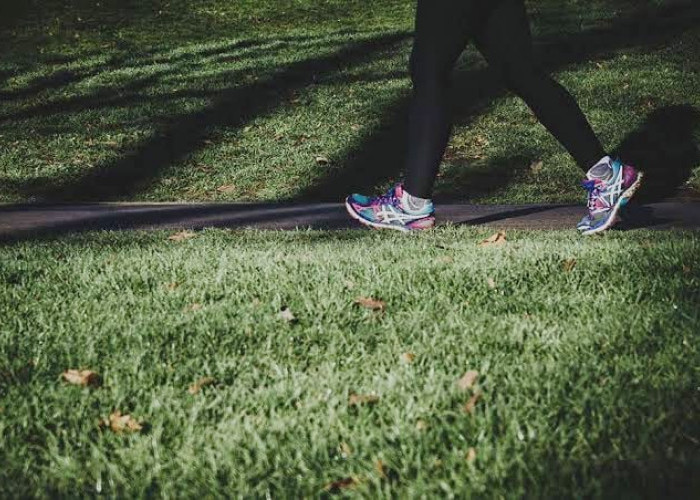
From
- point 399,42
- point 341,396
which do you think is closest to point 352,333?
point 341,396

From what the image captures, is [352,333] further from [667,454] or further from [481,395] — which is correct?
[667,454]

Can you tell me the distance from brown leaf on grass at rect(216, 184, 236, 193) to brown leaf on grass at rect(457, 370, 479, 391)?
5.40m

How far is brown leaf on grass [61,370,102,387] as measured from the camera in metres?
2.07

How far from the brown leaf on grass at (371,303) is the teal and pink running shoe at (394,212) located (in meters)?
1.29

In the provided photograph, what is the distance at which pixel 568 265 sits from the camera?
306 centimetres

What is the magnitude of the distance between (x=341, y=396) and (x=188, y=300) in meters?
1.00

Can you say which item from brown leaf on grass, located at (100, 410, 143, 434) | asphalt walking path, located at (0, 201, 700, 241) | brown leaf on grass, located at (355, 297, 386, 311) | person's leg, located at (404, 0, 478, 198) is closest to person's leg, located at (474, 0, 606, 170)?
person's leg, located at (404, 0, 478, 198)

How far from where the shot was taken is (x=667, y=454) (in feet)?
5.22

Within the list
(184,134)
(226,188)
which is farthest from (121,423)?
(184,134)

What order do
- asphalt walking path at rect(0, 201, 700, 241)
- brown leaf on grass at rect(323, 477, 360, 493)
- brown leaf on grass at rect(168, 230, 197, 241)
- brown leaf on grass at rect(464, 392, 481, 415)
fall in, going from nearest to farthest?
1. brown leaf on grass at rect(323, 477, 360, 493)
2. brown leaf on grass at rect(464, 392, 481, 415)
3. brown leaf on grass at rect(168, 230, 197, 241)
4. asphalt walking path at rect(0, 201, 700, 241)

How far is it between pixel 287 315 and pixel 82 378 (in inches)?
26.9

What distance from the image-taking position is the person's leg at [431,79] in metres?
3.41

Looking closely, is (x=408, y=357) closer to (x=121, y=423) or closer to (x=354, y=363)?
(x=354, y=363)

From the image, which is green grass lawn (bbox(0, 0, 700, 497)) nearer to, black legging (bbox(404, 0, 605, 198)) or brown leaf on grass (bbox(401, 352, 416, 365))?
brown leaf on grass (bbox(401, 352, 416, 365))
